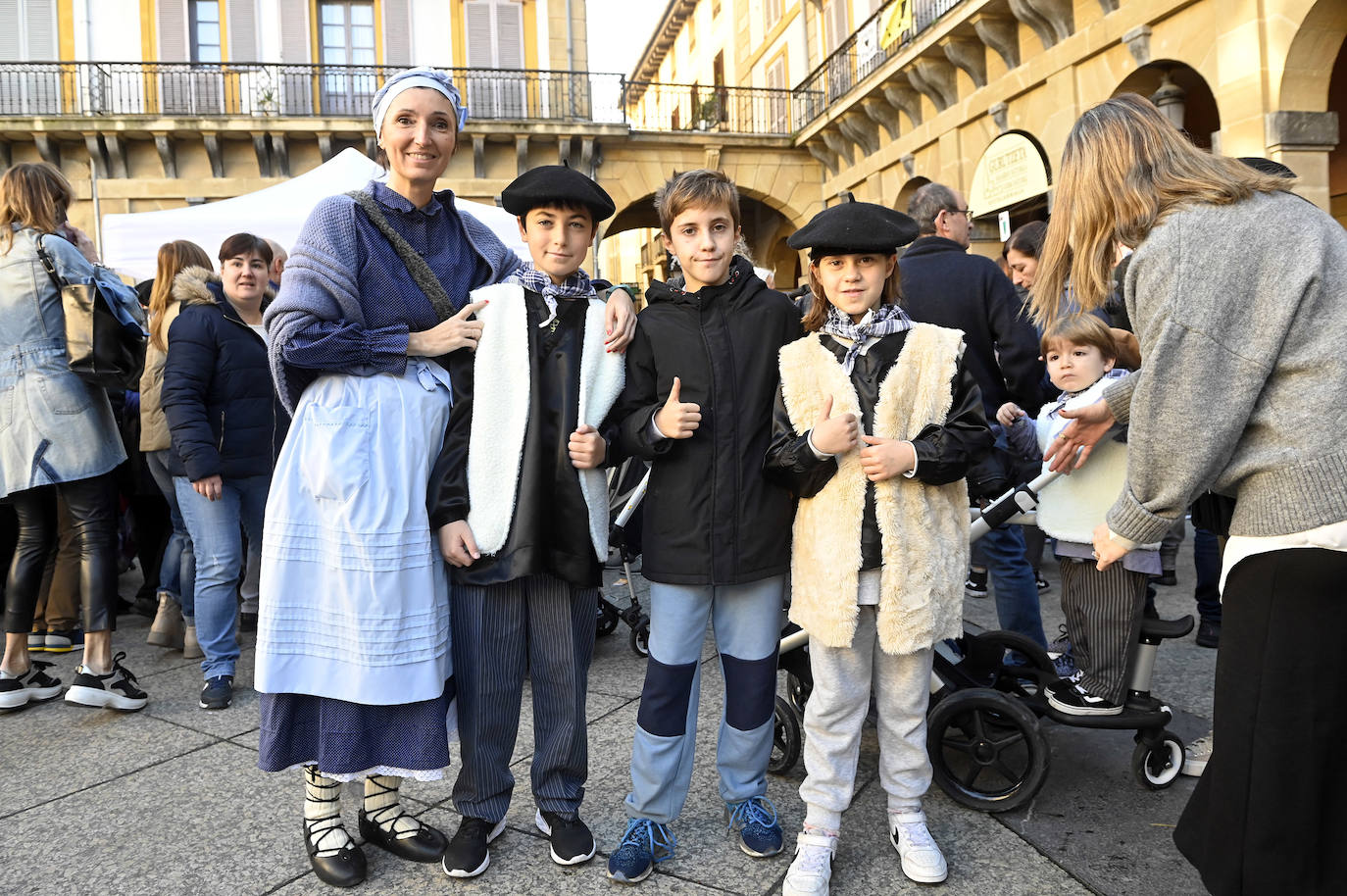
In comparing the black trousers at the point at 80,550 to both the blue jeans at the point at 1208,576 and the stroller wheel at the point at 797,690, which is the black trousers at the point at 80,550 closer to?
the stroller wheel at the point at 797,690

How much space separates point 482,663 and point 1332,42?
381 inches

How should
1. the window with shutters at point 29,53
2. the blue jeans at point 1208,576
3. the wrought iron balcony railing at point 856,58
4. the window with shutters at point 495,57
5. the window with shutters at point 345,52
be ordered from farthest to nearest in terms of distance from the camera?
the window with shutters at point 495,57
the window with shutters at point 345,52
the window with shutters at point 29,53
the wrought iron balcony railing at point 856,58
the blue jeans at point 1208,576

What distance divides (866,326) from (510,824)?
181cm

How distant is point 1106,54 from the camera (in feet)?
35.4

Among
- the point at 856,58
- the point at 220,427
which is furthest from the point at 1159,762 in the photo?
the point at 856,58

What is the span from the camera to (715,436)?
2.48 m

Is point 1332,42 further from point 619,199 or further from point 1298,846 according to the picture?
point 619,199

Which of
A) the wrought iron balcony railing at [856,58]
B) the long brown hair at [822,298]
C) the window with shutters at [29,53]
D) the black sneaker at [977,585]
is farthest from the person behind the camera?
the window with shutters at [29,53]

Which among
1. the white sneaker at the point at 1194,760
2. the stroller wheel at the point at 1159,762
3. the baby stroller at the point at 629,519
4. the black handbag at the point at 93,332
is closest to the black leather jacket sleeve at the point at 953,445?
the stroller wheel at the point at 1159,762

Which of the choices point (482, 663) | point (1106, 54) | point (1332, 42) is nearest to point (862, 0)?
point (1106, 54)

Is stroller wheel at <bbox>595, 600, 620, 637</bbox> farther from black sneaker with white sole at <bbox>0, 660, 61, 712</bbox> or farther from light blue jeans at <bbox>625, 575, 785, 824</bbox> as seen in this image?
black sneaker with white sole at <bbox>0, 660, 61, 712</bbox>

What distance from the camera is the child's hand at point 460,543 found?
2.42 meters

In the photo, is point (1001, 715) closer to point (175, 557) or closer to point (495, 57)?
point (175, 557)

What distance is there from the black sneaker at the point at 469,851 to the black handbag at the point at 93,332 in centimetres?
269
